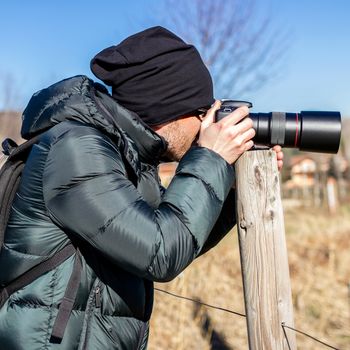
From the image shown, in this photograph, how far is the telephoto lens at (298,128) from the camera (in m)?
1.69

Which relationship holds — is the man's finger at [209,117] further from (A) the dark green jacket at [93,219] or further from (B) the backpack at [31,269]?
(B) the backpack at [31,269]

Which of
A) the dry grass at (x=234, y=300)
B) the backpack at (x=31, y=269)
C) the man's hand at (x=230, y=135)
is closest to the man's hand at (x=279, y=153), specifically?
the man's hand at (x=230, y=135)

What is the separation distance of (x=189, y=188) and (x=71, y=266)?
1.16 ft

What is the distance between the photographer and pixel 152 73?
1587mm

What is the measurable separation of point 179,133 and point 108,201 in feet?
1.44

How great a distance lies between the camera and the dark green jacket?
4.31 feet

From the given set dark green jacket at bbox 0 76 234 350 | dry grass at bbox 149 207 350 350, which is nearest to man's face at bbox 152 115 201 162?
dark green jacket at bbox 0 76 234 350

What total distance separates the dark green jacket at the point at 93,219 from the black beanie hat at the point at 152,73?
81 mm

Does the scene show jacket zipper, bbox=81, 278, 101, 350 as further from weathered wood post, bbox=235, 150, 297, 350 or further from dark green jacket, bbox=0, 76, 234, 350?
weathered wood post, bbox=235, 150, 297, 350

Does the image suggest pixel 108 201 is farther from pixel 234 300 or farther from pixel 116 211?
pixel 234 300

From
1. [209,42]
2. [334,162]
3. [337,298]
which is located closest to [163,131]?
[337,298]

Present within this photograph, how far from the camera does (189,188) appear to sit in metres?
1.38

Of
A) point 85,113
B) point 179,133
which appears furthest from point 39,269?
point 179,133

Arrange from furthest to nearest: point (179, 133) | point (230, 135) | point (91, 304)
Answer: point (179, 133) < point (230, 135) < point (91, 304)
